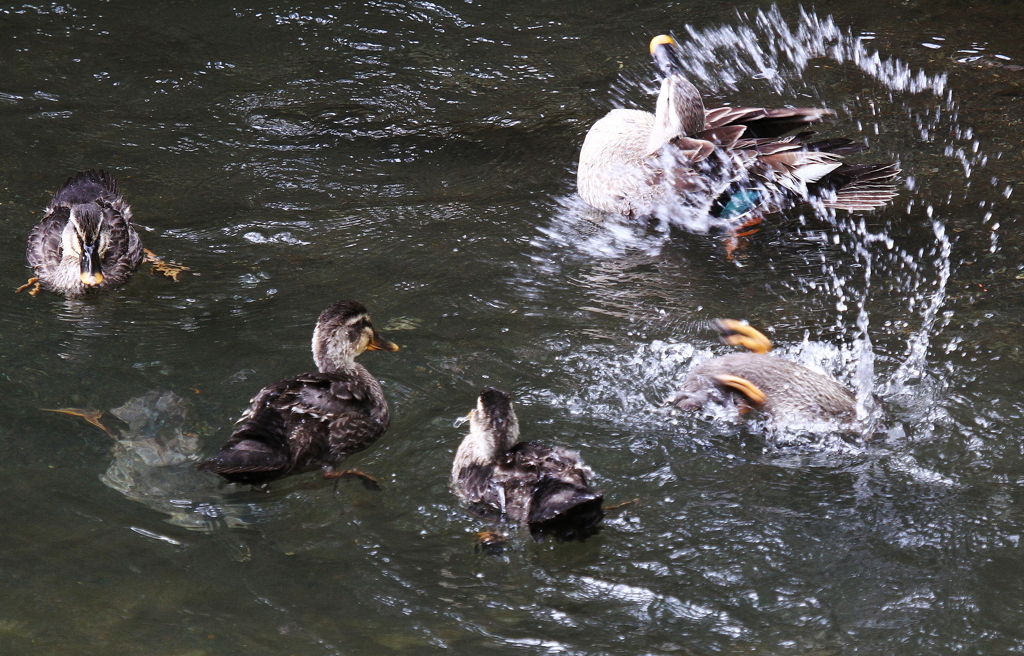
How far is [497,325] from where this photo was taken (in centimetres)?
532

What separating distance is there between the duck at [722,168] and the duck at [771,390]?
1813 mm

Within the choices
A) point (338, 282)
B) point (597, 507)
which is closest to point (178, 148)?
point (338, 282)

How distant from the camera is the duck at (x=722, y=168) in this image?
6309mm

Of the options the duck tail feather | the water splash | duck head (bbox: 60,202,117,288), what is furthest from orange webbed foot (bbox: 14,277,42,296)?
the duck tail feather

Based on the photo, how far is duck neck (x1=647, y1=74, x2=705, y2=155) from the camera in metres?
6.52

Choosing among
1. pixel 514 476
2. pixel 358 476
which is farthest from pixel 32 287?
pixel 514 476

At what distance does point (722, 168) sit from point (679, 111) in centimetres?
49

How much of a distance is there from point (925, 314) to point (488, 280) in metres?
2.37

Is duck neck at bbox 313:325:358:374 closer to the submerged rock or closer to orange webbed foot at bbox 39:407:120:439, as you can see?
the submerged rock

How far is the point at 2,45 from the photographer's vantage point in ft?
27.5

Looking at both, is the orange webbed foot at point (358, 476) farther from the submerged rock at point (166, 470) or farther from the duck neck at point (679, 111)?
the duck neck at point (679, 111)

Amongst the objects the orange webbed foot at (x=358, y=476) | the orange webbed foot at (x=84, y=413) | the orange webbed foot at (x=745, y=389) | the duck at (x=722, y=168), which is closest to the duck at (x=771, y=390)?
the orange webbed foot at (x=745, y=389)

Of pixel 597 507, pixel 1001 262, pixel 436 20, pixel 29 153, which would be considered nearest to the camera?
pixel 597 507

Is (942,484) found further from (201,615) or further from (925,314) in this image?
(201,615)
